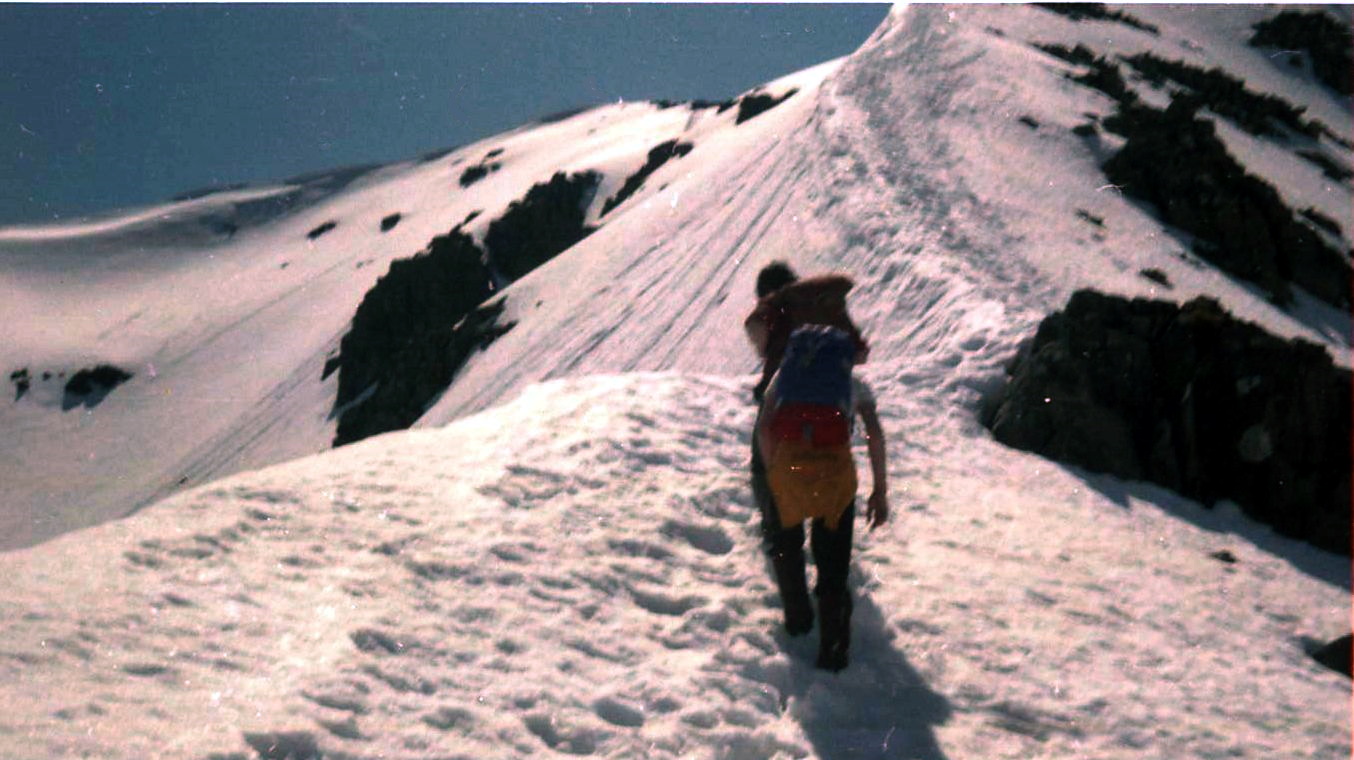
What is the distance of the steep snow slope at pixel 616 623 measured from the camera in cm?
482

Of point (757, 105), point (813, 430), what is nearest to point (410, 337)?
point (757, 105)

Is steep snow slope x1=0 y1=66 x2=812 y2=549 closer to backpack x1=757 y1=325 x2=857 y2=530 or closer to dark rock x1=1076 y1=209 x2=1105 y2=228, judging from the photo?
dark rock x1=1076 y1=209 x2=1105 y2=228

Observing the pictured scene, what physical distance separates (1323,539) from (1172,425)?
1619 mm

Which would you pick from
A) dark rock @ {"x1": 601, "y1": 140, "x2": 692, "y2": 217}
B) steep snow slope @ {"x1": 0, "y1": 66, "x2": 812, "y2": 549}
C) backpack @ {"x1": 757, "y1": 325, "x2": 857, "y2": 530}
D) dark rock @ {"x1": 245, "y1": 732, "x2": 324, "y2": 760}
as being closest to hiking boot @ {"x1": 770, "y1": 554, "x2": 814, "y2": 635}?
backpack @ {"x1": 757, "y1": 325, "x2": 857, "y2": 530}

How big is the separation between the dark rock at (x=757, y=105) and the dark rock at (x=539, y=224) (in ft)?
34.5

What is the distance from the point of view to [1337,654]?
6.64m

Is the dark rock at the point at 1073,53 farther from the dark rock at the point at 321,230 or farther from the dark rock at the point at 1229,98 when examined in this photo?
the dark rock at the point at 321,230

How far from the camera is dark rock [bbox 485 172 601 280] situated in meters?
56.5

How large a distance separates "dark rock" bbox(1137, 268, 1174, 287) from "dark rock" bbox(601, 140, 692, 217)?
38.3 m

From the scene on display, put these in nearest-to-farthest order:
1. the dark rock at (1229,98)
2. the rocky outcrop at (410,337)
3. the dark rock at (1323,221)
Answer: the dark rock at (1323,221)
the dark rock at (1229,98)
the rocky outcrop at (410,337)

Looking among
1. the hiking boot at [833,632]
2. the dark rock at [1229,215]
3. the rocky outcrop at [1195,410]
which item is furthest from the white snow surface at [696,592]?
the dark rock at [1229,215]

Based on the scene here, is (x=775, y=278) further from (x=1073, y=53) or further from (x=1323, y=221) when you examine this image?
(x=1073, y=53)

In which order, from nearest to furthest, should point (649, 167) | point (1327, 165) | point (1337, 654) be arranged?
point (1337, 654) < point (1327, 165) < point (649, 167)

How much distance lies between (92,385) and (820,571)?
6596 centimetres
